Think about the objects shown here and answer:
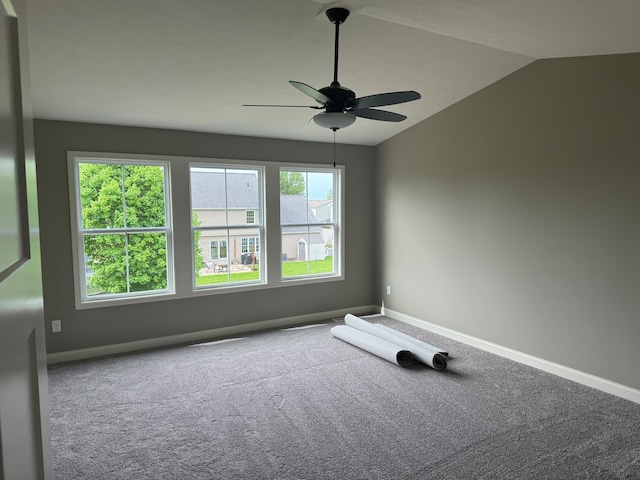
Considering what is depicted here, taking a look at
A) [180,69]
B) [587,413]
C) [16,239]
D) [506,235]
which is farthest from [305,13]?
[587,413]

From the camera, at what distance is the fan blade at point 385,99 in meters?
2.64

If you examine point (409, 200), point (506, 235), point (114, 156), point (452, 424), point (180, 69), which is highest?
point (180, 69)

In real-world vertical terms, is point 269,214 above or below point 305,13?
below

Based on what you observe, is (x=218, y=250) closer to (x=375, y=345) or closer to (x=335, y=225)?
(x=335, y=225)

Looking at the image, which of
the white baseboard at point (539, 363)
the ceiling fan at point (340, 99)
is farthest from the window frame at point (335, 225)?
the ceiling fan at point (340, 99)

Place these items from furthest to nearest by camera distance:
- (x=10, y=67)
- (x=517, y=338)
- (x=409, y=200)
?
(x=409, y=200), (x=517, y=338), (x=10, y=67)

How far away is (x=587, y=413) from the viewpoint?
3131mm

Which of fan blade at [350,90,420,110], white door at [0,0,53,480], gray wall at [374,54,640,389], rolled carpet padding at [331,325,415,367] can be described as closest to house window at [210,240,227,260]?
rolled carpet padding at [331,325,415,367]

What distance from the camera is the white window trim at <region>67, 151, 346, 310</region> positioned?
14.2ft

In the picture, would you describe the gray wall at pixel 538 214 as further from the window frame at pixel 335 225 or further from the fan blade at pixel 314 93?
the fan blade at pixel 314 93

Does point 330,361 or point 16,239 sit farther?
point 330,361

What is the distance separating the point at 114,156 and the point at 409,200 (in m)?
3.63

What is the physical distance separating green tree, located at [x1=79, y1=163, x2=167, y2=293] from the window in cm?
42

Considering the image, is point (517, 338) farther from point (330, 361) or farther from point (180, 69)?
point (180, 69)
